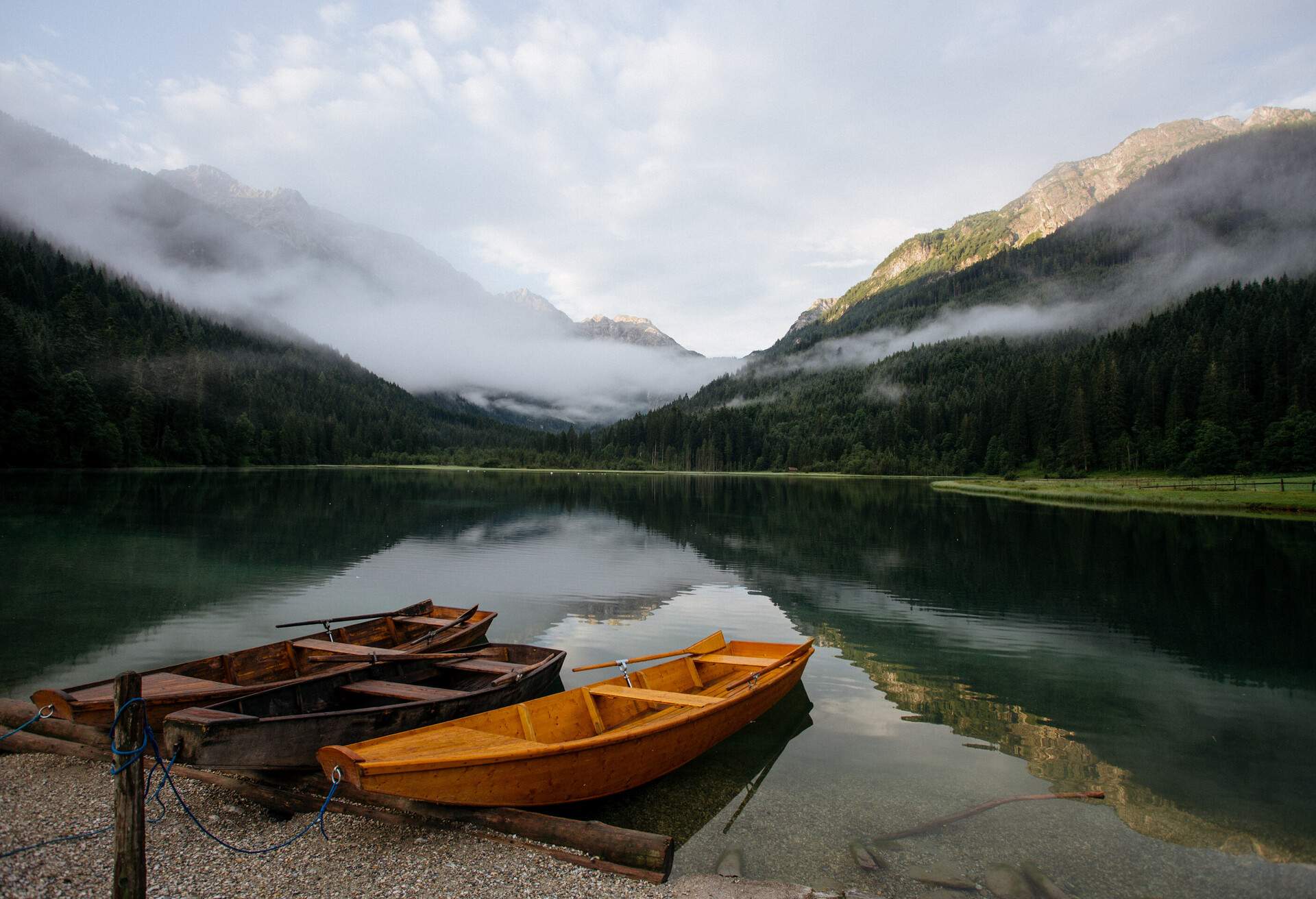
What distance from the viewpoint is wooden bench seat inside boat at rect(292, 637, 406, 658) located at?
13.7 metres

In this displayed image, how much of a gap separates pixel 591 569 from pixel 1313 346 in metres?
137

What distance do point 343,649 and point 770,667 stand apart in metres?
9.37

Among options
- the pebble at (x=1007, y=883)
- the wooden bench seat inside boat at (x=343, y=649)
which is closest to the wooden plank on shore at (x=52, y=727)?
the wooden bench seat inside boat at (x=343, y=649)

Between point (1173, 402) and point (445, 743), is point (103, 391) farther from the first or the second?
point (1173, 402)

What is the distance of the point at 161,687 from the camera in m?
10.2

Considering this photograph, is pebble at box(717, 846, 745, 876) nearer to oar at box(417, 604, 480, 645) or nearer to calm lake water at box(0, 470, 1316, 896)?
calm lake water at box(0, 470, 1316, 896)

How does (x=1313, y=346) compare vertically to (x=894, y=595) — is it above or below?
above

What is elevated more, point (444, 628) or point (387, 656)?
point (387, 656)

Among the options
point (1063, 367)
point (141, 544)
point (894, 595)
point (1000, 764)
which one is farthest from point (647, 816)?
point (1063, 367)

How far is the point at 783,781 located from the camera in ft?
37.6

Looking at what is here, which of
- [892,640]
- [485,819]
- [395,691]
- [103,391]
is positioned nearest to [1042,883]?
[485,819]

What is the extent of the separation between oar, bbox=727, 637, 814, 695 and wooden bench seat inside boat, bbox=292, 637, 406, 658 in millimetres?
7037

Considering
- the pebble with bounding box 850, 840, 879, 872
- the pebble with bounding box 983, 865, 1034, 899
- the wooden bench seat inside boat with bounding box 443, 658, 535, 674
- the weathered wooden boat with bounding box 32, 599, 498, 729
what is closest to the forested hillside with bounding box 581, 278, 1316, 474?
the pebble with bounding box 983, 865, 1034, 899

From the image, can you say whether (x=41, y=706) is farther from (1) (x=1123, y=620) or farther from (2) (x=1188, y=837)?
(1) (x=1123, y=620)
